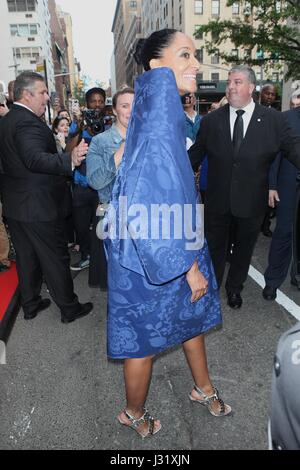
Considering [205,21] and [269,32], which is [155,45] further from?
[205,21]

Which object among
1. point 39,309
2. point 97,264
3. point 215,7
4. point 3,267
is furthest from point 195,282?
point 215,7

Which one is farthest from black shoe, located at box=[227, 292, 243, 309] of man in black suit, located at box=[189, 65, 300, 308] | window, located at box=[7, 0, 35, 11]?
window, located at box=[7, 0, 35, 11]

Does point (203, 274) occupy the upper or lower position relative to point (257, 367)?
upper

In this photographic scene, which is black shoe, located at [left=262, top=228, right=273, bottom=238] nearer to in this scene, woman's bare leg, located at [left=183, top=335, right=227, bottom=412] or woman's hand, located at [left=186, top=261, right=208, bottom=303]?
woman's bare leg, located at [left=183, top=335, right=227, bottom=412]

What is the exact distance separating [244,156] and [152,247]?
205 centimetres

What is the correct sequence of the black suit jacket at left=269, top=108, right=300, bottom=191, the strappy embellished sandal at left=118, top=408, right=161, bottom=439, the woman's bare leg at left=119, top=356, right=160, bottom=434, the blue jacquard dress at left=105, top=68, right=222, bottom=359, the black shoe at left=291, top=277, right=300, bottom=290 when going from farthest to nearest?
1. the black shoe at left=291, top=277, right=300, bottom=290
2. the black suit jacket at left=269, top=108, right=300, bottom=191
3. the strappy embellished sandal at left=118, top=408, right=161, bottom=439
4. the woman's bare leg at left=119, top=356, right=160, bottom=434
5. the blue jacquard dress at left=105, top=68, right=222, bottom=359

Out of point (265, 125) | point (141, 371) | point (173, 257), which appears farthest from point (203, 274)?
point (265, 125)

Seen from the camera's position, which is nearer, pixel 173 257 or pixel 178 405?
pixel 173 257

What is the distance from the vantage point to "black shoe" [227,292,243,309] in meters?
3.85

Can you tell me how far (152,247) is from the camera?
1.71m

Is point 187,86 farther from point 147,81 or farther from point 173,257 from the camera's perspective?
point 173,257

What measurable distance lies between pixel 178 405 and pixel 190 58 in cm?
200

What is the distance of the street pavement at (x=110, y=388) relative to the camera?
223 centimetres
